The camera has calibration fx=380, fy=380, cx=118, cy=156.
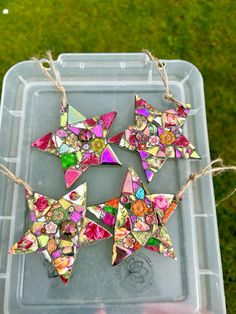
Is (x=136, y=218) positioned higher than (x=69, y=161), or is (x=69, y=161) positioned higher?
(x=69, y=161)

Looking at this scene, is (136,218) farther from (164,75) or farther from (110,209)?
(164,75)

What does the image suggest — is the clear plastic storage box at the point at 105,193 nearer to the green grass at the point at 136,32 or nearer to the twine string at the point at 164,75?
the twine string at the point at 164,75

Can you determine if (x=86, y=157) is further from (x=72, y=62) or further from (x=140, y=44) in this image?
(x=140, y=44)

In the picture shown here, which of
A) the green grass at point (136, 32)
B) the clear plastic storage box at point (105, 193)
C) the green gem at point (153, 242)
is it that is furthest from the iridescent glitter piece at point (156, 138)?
the green grass at point (136, 32)

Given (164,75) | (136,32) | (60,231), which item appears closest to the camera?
(60,231)

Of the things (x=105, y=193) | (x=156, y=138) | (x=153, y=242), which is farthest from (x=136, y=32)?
(x=153, y=242)

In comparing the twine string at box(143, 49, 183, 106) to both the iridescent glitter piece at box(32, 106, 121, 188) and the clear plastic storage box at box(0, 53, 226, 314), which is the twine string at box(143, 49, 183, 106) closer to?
the clear plastic storage box at box(0, 53, 226, 314)
